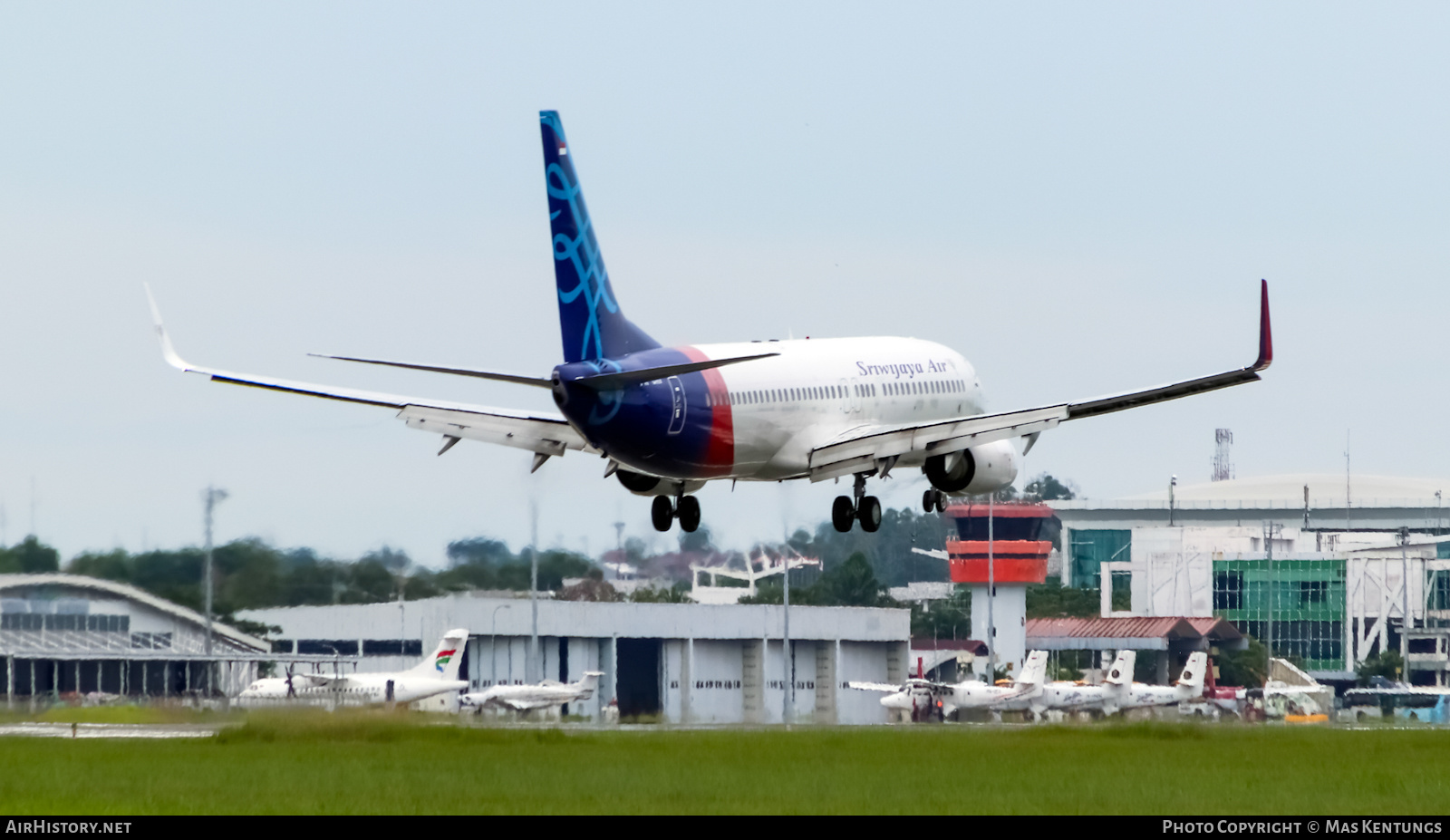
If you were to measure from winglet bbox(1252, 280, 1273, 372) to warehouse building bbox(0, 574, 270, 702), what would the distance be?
152 ft

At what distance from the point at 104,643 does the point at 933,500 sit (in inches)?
1588

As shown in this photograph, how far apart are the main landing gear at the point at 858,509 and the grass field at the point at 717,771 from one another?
720 cm

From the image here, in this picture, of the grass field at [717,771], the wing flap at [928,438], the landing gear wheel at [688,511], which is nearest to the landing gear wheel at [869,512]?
the wing flap at [928,438]

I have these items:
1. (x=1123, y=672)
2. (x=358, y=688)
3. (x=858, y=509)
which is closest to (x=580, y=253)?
(x=858, y=509)

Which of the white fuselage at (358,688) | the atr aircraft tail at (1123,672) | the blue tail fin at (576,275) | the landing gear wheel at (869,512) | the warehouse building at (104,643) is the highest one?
the blue tail fin at (576,275)

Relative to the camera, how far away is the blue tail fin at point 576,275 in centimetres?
5116

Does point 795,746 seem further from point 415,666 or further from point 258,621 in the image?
point 415,666

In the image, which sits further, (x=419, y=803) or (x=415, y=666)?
(x=415, y=666)

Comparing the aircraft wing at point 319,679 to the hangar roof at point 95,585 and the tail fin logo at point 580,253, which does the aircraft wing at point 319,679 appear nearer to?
the hangar roof at point 95,585

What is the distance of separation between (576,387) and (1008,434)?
11.8 metres

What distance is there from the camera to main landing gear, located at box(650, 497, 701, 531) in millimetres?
55688

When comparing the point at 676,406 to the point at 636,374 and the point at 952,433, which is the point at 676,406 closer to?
the point at 636,374

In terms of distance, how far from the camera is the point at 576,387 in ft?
161
